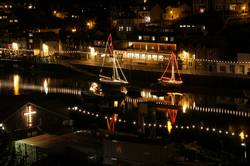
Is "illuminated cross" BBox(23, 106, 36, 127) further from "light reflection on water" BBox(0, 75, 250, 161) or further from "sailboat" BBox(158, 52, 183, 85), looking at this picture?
"sailboat" BBox(158, 52, 183, 85)

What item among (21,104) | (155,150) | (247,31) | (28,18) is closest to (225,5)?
(247,31)

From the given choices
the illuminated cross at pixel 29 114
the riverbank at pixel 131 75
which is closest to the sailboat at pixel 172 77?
the riverbank at pixel 131 75

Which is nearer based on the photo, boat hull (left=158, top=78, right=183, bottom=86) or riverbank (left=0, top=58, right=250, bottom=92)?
riverbank (left=0, top=58, right=250, bottom=92)

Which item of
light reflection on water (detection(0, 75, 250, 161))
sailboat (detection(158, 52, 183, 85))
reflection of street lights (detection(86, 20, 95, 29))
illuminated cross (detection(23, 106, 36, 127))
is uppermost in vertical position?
reflection of street lights (detection(86, 20, 95, 29))

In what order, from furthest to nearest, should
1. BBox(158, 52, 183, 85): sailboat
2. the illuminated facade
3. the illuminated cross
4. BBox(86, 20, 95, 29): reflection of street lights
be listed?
BBox(86, 20, 95, 29): reflection of street lights
the illuminated facade
BBox(158, 52, 183, 85): sailboat
the illuminated cross

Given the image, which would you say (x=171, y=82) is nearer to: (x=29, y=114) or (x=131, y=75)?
(x=131, y=75)

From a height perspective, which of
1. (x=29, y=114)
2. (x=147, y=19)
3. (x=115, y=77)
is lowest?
(x=29, y=114)

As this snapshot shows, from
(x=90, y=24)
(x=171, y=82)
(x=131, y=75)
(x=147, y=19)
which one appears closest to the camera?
(x=171, y=82)

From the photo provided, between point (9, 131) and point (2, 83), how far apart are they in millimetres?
10512

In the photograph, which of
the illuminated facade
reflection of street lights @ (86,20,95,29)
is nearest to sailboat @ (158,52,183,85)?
the illuminated facade

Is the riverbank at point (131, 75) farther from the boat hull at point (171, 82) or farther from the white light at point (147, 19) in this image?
the white light at point (147, 19)

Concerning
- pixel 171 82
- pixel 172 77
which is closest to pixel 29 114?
pixel 171 82

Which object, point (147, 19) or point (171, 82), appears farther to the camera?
point (147, 19)

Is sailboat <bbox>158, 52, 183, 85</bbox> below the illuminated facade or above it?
below
